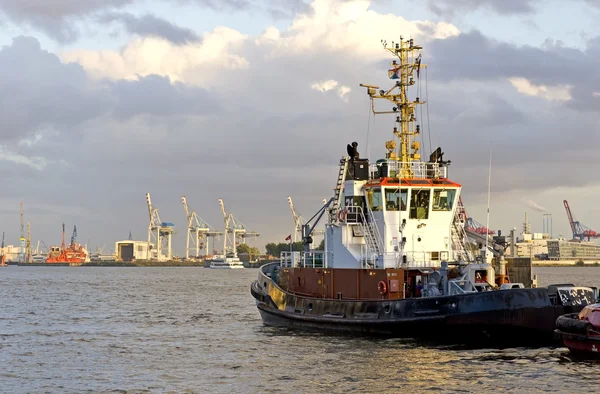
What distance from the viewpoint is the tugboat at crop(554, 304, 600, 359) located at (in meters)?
24.7

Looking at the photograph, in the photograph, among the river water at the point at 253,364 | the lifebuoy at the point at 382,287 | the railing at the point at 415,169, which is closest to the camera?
the river water at the point at 253,364

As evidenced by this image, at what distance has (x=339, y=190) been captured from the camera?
1299 inches

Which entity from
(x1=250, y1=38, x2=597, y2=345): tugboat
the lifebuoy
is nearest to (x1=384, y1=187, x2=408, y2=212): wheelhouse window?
(x1=250, y1=38, x2=597, y2=345): tugboat

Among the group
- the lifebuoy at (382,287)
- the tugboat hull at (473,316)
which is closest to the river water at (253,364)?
the tugboat hull at (473,316)

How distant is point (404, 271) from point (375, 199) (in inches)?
127

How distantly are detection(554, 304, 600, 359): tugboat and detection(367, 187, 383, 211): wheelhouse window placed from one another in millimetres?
8042

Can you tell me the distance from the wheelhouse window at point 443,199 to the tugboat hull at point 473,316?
185 inches

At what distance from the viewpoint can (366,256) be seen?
30.9 metres

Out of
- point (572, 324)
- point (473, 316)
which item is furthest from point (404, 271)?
point (572, 324)

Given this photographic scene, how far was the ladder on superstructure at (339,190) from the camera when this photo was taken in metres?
32.7

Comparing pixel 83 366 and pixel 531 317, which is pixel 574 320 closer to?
pixel 531 317

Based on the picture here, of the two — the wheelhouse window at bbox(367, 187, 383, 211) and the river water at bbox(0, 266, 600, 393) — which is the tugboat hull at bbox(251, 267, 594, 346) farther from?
the wheelhouse window at bbox(367, 187, 383, 211)

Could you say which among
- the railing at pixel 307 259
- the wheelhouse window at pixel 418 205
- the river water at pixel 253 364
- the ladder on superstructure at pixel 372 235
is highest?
the wheelhouse window at pixel 418 205

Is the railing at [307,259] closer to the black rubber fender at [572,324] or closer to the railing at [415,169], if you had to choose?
the railing at [415,169]
